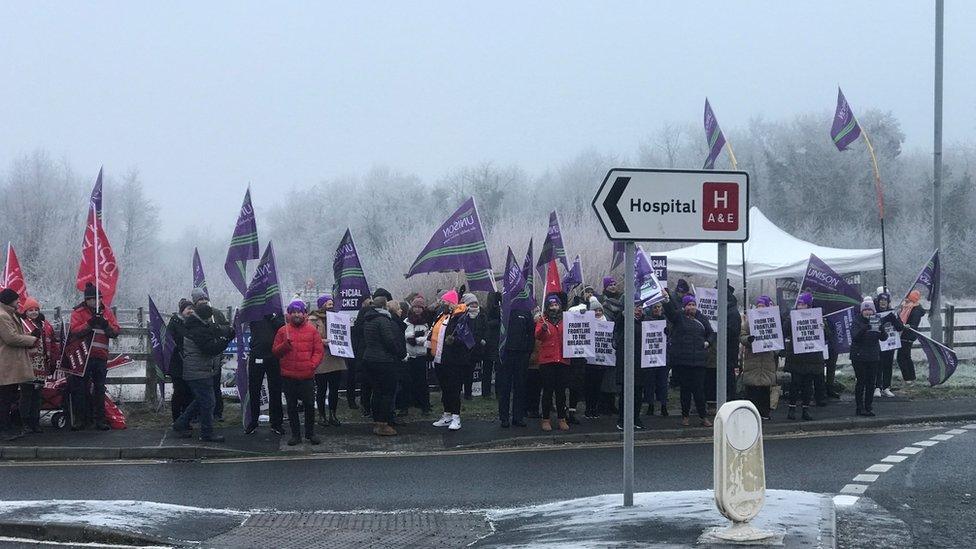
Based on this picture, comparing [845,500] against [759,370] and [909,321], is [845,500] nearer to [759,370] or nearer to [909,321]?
[759,370]

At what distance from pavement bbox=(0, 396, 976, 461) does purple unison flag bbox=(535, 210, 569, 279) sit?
2.65 metres

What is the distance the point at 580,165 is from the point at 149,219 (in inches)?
1144

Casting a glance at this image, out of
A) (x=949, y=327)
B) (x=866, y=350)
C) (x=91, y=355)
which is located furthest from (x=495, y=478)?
(x=949, y=327)

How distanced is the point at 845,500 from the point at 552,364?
20.8 ft

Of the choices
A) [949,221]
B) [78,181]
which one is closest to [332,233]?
[78,181]

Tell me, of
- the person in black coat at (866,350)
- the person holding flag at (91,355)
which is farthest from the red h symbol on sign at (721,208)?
the person holding flag at (91,355)

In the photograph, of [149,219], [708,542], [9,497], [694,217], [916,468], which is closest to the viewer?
[708,542]

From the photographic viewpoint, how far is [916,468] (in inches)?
489

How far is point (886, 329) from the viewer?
1794cm

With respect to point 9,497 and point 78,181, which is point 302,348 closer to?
point 9,497

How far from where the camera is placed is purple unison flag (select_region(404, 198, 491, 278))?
18.0 m

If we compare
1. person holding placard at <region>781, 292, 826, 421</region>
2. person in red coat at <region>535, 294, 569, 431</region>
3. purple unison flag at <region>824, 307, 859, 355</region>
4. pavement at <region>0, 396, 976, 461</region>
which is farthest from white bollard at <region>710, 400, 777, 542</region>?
purple unison flag at <region>824, 307, 859, 355</region>

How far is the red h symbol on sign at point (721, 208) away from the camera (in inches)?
335

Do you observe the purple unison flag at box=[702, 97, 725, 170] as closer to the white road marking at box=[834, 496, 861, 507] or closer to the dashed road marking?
the dashed road marking
